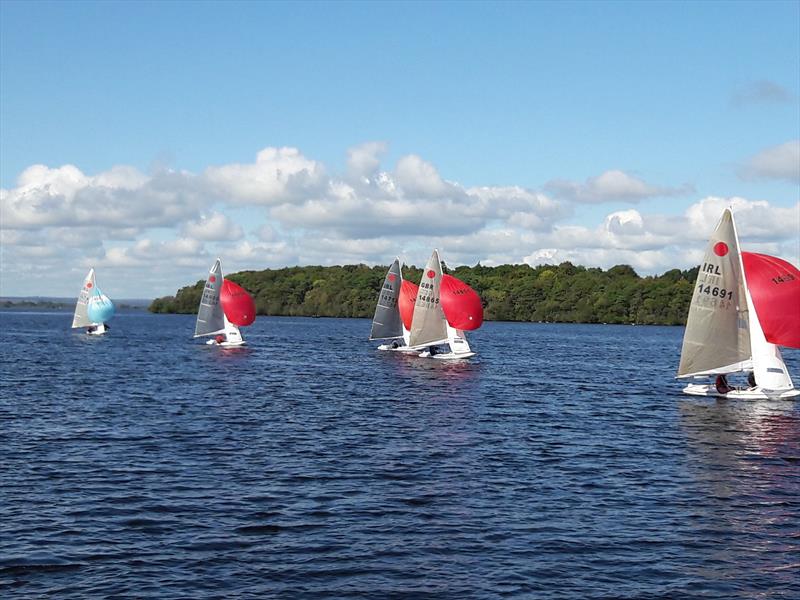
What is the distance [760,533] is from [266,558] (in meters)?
14.0

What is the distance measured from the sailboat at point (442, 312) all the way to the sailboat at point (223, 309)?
2457 cm

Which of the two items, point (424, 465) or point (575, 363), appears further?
point (575, 363)

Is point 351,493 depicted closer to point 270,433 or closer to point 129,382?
point 270,433

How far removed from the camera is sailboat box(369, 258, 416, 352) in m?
104

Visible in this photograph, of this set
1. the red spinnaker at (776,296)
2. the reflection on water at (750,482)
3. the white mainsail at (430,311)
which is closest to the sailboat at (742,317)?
the red spinnaker at (776,296)

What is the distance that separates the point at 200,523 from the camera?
2606 cm

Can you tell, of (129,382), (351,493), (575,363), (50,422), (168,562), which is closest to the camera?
(168,562)

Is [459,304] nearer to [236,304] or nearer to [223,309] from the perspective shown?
[236,304]

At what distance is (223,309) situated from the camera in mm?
110062

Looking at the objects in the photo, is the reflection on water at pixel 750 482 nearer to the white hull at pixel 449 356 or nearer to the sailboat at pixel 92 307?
the white hull at pixel 449 356

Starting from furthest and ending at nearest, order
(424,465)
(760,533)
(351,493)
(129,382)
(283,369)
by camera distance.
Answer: (283,369), (129,382), (424,465), (351,493), (760,533)

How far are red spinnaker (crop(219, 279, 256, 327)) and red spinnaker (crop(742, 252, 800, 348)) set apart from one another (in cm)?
6580

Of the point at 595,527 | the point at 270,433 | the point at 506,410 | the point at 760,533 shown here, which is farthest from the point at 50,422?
the point at 760,533

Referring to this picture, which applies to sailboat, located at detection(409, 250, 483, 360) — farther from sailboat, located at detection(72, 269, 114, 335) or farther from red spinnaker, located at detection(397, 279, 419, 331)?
sailboat, located at detection(72, 269, 114, 335)
